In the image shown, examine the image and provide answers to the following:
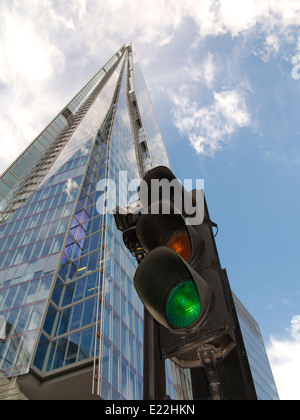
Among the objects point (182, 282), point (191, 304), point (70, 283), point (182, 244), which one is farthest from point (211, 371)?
point (70, 283)

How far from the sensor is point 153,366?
1739mm

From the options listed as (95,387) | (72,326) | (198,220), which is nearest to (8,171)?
(72,326)

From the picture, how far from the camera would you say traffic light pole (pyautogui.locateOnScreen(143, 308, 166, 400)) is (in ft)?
5.33

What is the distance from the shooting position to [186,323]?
1.65 metres

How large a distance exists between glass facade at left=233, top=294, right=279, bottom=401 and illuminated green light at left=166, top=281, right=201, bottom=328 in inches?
2332

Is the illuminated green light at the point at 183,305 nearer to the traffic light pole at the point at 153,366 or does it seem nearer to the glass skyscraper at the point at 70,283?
the traffic light pole at the point at 153,366

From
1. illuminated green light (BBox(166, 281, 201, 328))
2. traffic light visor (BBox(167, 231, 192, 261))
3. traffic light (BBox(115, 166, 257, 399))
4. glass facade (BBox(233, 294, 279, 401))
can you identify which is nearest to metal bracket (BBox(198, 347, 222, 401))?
traffic light (BBox(115, 166, 257, 399))

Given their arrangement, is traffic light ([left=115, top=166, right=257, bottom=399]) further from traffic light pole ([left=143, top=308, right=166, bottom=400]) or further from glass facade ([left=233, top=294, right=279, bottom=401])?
glass facade ([left=233, top=294, right=279, bottom=401])

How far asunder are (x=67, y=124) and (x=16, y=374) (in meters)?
62.4

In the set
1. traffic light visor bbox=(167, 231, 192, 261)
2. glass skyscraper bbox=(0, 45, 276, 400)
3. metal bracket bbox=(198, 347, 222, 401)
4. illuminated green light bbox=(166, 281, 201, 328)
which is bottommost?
metal bracket bbox=(198, 347, 222, 401)

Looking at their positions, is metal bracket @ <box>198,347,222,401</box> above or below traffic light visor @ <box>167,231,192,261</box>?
below

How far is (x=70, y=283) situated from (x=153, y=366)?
82.4ft

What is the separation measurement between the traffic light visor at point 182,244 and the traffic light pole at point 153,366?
467 mm
